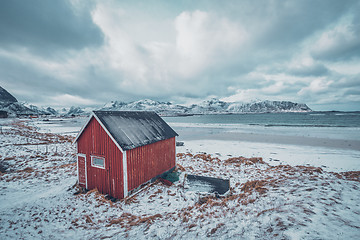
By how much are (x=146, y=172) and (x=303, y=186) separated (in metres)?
9.67

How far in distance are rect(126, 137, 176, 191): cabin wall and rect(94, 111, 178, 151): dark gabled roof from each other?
0.46 metres

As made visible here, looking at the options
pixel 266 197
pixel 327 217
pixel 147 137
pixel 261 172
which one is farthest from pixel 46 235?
pixel 261 172

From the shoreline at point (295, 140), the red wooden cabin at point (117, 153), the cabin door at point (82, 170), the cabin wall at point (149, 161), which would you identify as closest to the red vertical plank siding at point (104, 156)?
the red wooden cabin at point (117, 153)

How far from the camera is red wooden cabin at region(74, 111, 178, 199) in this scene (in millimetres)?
9680

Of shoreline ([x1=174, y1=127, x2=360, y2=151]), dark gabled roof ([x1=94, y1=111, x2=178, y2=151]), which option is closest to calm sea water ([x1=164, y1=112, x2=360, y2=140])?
shoreline ([x1=174, y1=127, x2=360, y2=151])

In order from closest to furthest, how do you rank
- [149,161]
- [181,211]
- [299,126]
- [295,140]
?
[181,211], [149,161], [295,140], [299,126]

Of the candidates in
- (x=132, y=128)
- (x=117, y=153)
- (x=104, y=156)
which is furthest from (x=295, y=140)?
(x=104, y=156)

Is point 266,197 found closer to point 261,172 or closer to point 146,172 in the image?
point 261,172

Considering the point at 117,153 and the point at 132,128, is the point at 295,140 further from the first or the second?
the point at 117,153

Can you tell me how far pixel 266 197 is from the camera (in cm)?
804

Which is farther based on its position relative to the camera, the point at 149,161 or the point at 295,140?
the point at 295,140

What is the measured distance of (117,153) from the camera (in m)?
9.66

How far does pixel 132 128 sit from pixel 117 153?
87.7 inches

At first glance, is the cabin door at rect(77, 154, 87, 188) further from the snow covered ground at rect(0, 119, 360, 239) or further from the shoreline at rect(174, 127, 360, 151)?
the shoreline at rect(174, 127, 360, 151)
